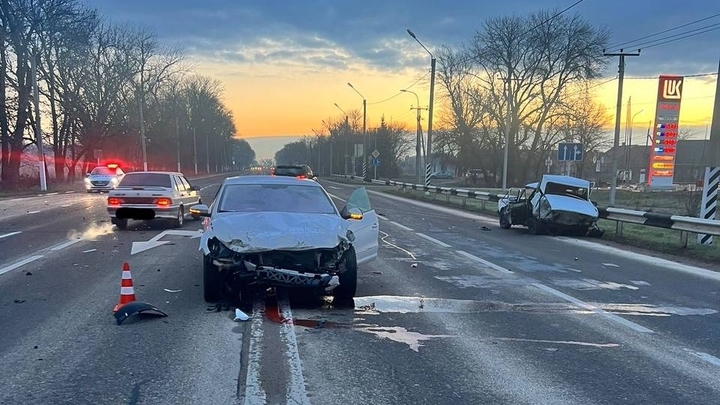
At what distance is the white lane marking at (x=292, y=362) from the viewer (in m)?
4.05

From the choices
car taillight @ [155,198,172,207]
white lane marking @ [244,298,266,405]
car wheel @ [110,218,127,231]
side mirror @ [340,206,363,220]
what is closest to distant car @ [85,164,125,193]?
car wheel @ [110,218,127,231]

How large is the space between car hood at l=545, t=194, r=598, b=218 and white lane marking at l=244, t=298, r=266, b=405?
10.6 meters

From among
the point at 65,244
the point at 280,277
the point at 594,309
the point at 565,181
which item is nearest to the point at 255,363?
the point at 280,277

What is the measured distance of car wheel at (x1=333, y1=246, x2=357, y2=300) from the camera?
669 cm

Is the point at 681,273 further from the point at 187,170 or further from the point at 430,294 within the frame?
Result: the point at 187,170

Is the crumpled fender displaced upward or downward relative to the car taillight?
downward

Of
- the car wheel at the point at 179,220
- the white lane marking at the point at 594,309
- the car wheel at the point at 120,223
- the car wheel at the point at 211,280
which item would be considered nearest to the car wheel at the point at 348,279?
the car wheel at the point at 211,280

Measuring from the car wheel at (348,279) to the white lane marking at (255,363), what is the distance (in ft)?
3.09

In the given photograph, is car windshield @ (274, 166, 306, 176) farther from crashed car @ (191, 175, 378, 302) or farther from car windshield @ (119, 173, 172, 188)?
crashed car @ (191, 175, 378, 302)

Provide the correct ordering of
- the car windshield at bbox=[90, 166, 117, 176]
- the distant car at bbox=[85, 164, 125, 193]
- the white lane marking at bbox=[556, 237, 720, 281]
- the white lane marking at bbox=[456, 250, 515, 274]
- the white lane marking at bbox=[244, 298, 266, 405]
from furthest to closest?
the car windshield at bbox=[90, 166, 117, 176], the distant car at bbox=[85, 164, 125, 193], the white lane marking at bbox=[556, 237, 720, 281], the white lane marking at bbox=[456, 250, 515, 274], the white lane marking at bbox=[244, 298, 266, 405]

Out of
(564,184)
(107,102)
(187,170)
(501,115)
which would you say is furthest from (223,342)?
(187,170)

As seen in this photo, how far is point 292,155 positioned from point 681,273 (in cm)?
17569

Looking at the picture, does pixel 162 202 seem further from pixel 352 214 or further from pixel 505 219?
pixel 505 219

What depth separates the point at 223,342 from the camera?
5.27 m
